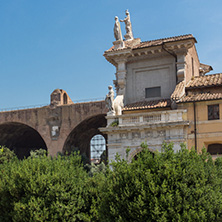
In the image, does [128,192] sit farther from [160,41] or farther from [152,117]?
[160,41]

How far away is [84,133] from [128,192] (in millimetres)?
28682

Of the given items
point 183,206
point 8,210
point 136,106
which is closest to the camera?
point 183,206

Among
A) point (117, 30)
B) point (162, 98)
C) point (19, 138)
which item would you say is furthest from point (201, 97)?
point (19, 138)


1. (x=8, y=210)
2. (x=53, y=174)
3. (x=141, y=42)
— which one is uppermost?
(x=141, y=42)

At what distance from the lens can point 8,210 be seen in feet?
83.1

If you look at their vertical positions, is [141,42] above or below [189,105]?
above

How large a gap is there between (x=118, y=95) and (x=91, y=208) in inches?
471

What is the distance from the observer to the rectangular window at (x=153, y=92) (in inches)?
1299

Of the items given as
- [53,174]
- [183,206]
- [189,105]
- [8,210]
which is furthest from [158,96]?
[183,206]

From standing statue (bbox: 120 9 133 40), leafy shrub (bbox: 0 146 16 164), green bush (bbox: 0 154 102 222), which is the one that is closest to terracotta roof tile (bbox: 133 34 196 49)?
standing statue (bbox: 120 9 133 40)

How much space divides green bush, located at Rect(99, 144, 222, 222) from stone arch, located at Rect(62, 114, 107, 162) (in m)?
23.9

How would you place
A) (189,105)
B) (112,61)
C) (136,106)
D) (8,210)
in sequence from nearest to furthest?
(8,210), (189,105), (136,106), (112,61)

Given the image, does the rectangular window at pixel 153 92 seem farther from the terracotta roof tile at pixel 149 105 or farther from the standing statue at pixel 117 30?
the standing statue at pixel 117 30

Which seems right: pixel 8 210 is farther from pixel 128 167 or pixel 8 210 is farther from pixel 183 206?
pixel 183 206
